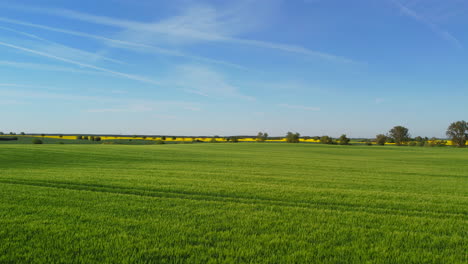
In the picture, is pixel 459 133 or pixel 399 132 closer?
pixel 459 133

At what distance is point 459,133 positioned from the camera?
327ft

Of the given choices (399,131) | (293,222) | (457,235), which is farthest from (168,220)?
(399,131)

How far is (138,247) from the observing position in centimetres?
511

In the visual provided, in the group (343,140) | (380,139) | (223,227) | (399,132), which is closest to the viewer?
(223,227)

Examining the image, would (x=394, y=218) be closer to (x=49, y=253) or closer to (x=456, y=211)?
(x=456, y=211)

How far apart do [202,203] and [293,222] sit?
10.2ft

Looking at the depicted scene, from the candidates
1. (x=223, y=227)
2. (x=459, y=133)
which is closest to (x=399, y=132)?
(x=459, y=133)

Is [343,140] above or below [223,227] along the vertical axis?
above

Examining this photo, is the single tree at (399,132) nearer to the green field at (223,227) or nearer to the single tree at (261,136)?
the single tree at (261,136)

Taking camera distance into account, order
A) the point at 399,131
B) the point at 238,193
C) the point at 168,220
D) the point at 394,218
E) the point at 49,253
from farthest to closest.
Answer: the point at 399,131 < the point at 238,193 < the point at 394,218 < the point at 168,220 < the point at 49,253

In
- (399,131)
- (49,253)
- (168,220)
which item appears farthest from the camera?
(399,131)

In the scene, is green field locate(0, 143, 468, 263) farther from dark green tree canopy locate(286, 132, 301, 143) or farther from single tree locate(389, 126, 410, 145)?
single tree locate(389, 126, 410, 145)

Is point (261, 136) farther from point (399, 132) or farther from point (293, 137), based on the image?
point (399, 132)

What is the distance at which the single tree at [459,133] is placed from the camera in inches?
3878
